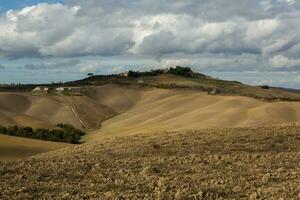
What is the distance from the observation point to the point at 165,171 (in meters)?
17.3

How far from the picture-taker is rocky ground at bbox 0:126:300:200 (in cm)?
1392

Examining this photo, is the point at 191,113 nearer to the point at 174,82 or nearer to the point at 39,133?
the point at 39,133

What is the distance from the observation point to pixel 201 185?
1483cm

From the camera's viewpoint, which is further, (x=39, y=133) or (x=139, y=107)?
(x=139, y=107)

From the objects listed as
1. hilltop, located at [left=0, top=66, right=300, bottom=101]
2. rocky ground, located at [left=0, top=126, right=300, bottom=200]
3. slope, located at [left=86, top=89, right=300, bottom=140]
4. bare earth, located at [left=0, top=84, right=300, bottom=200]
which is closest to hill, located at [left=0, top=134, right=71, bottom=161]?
bare earth, located at [left=0, top=84, right=300, bottom=200]

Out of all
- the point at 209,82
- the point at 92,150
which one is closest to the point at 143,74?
the point at 209,82

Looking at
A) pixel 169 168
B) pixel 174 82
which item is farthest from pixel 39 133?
pixel 174 82

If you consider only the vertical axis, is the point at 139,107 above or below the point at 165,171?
below

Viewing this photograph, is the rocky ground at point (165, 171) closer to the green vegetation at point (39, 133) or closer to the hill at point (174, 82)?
the green vegetation at point (39, 133)

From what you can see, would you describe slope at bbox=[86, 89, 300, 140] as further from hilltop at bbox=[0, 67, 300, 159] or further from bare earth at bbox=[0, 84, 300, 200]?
bare earth at bbox=[0, 84, 300, 200]

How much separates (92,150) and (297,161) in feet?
27.1

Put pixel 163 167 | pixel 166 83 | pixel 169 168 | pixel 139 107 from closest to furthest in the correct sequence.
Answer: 1. pixel 169 168
2. pixel 163 167
3. pixel 139 107
4. pixel 166 83

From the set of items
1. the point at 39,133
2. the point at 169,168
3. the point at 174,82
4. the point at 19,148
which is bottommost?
the point at 39,133

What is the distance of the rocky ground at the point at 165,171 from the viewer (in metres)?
13.9
